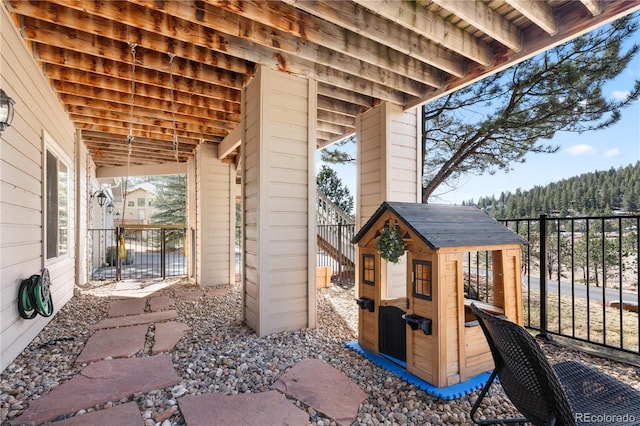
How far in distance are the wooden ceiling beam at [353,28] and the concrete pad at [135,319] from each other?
349 centimetres

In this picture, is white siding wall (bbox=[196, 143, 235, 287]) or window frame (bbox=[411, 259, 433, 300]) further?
white siding wall (bbox=[196, 143, 235, 287])

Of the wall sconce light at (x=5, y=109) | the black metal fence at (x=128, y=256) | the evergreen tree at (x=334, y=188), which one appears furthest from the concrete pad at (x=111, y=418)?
the evergreen tree at (x=334, y=188)

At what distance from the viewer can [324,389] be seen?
211cm

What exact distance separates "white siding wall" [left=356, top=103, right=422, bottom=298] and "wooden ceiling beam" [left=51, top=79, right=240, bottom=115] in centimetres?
201

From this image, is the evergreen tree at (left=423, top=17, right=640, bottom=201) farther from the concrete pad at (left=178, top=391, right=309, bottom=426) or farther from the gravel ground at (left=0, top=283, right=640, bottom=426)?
the concrete pad at (left=178, top=391, right=309, bottom=426)

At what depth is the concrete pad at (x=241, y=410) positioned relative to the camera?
1737mm

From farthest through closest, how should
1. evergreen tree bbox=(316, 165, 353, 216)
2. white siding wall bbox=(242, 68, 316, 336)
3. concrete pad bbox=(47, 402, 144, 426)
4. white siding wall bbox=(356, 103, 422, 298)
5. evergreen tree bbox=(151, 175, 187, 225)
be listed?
evergreen tree bbox=(151, 175, 187, 225) → evergreen tree bbox=(316, 165, 353, 216) → white siding wall bbox=(356, 103, 422, 298) → white siding wall bbox=(242, 68, 316, 336) → concrete pad bbox=(47, 402, 144, 426)

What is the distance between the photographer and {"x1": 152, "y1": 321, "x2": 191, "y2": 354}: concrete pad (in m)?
2.85

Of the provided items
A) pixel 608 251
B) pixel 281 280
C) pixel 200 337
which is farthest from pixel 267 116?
pixel 608 251

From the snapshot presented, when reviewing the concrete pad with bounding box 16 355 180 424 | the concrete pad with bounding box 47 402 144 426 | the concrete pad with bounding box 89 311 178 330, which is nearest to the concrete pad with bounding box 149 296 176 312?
the concrete pad with bounding box 89 311 178 330

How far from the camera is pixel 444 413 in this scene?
187cm

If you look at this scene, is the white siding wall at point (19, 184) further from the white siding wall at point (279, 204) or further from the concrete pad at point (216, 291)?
the concrete pad at point (216, 291)

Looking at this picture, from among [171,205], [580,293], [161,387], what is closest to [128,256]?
[171,205]

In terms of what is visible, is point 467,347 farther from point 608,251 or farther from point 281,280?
point 608,251
